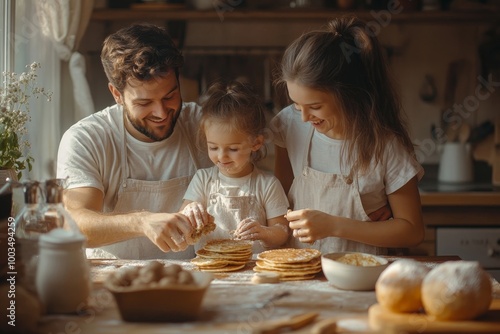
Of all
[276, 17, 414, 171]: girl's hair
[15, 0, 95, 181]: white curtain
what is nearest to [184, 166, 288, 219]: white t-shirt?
[276, 17, 414, 171]: girl's hair

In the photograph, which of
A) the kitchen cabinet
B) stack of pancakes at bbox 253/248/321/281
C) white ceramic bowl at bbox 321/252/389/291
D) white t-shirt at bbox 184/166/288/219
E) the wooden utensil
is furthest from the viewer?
the kitchen cabinet

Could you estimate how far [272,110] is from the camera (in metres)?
4.25

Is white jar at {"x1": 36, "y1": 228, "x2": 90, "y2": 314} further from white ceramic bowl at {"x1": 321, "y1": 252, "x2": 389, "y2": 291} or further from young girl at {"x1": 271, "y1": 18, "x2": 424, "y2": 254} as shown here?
young girl at {"x1": 271, "y1": 18, "x2": 424, "y2": 254}

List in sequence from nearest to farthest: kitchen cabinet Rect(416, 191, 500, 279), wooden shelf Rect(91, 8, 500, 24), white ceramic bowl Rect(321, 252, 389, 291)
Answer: white ceramic bowl Rect(321, 252, 389, 291) < kitchen cabinet Rect(416, 191, 500, 279) < wooden shelf Rect(91, 8, 500, 24)

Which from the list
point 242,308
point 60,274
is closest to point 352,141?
point 242,308

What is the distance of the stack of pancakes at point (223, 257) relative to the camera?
1995 mm

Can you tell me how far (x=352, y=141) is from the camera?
234cm

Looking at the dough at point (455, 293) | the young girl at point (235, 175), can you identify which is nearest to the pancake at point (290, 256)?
the young girl at point (235, 175)

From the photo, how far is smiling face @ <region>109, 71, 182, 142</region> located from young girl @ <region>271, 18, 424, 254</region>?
14.8 inches

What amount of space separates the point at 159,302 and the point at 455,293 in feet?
1.98

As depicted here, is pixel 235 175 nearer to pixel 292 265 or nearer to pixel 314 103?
pixel 314 103

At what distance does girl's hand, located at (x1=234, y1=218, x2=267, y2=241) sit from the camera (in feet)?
7.16

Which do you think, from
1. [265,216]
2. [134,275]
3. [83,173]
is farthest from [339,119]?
[134,275]

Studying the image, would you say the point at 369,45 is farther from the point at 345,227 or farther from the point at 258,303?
the point at 258,303
